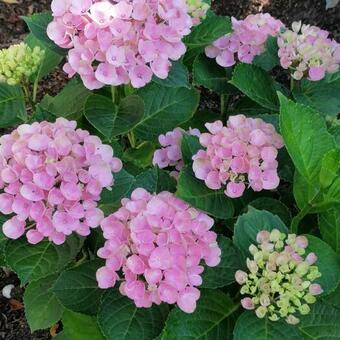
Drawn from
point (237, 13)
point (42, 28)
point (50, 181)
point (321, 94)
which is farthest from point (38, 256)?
point (237, 13)

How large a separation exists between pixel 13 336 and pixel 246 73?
113cm

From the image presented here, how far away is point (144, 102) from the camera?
5.38ft

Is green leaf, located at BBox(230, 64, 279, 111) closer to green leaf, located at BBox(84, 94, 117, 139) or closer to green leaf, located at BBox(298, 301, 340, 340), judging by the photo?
green leaf, located at BBox(84, 94, 117, 139)

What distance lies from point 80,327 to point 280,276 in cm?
62

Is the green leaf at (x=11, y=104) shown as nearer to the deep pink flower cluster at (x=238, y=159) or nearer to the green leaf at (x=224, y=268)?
the deep pink flower cluster at (x=238, y=159)

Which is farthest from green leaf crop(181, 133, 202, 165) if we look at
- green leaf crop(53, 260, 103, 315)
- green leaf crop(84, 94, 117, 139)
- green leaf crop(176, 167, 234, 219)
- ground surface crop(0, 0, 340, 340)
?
ground surface crop(0, 0, 340, 340)

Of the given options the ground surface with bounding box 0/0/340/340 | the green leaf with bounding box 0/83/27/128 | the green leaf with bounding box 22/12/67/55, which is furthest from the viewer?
the ground surface with bounding box 0/0/340/340

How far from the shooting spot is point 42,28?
60.5 inches

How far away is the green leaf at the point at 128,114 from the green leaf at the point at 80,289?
0.31 metres

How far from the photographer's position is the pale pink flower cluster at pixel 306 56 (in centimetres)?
157

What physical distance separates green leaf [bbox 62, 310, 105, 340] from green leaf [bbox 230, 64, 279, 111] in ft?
2.19

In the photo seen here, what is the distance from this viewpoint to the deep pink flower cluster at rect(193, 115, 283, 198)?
4.17ft

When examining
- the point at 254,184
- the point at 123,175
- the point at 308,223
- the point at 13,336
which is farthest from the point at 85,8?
the point at 13,336

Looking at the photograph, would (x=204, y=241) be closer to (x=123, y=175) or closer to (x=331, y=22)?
(x=123, y=175)
